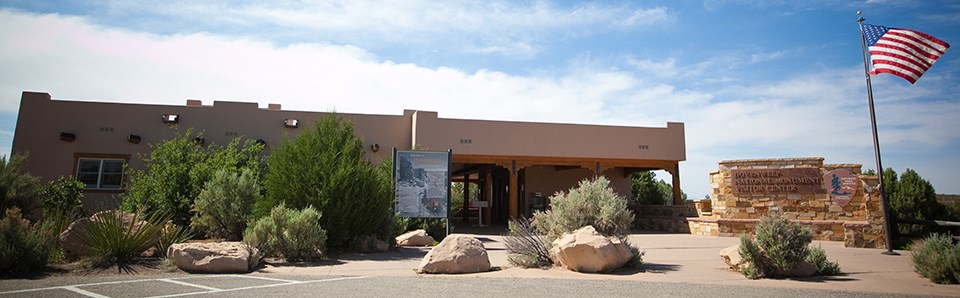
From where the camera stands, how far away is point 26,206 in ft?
37.3

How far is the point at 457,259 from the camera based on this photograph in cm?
821

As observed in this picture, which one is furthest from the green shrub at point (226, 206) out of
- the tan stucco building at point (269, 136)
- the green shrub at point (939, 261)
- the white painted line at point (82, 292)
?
the green shrub at point (939, 261)

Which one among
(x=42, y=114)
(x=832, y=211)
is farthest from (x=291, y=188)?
(x=832, y=211)

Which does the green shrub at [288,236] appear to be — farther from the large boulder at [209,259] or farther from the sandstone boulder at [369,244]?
the sandstone boulder at [369,244]

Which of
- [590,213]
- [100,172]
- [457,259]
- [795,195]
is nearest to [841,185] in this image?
[795,195]

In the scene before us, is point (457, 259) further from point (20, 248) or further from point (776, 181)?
point (776, 181)

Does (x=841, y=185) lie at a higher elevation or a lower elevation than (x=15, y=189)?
higher

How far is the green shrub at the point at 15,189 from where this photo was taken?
36.0 ft

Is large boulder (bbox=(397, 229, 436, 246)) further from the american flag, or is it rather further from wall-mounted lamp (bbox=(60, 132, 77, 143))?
wall-mounted lamp (bbox=(60, 132, 77, 143))

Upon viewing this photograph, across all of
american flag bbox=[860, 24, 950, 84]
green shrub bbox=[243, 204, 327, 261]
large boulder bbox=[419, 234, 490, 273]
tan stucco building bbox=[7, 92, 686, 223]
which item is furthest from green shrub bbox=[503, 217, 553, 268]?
tan stucco building bbox=[7, 92, 686, 223]

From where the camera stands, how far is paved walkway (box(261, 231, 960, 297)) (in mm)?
7094

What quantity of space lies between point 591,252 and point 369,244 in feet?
16.8

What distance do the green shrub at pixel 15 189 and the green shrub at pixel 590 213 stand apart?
35.2 ft

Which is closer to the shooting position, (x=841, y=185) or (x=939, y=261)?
(x=939, y=261)
